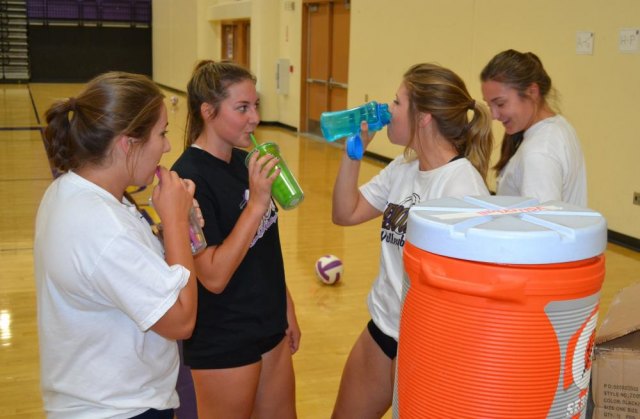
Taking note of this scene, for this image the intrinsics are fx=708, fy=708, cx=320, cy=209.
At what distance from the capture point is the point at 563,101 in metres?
6.15

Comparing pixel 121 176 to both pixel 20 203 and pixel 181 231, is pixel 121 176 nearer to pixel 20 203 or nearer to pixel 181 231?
pixel 181 231

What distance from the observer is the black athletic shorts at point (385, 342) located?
6.41 feet

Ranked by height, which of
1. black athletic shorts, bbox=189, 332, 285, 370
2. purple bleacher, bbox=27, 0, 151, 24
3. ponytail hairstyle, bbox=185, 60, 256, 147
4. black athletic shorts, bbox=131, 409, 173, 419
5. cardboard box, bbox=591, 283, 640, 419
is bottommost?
black athletic shorts, bbox=189, 332, 285, 370

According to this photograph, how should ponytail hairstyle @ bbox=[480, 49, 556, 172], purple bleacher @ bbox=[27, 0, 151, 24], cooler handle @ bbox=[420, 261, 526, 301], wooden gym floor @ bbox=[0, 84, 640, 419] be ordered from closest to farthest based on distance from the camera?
cooler handle @ bbox=[420, 261, 526, 301], ponytail hairstyle @ bbox=[480, 49, 556, 172], wooden gym floor @ bbox=[0, 84, 640, 419], purple bleacher @ bbox=[27, 0, 151, 24]

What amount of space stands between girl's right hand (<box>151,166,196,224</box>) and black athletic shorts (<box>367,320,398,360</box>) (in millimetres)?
751

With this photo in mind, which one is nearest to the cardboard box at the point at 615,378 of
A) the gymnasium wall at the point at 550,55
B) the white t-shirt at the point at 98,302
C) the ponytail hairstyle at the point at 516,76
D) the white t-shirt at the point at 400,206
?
the white t-shirt at the point at 400,206

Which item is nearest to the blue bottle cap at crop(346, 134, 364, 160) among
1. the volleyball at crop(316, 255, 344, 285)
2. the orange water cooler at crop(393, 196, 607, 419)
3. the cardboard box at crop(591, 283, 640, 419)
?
the cardboard box at crop(591, 283, 640, 419)

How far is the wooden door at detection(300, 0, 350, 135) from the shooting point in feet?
36.0

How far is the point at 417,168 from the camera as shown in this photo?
1972 millimetres

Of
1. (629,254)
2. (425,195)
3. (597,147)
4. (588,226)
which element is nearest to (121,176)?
(425,195)

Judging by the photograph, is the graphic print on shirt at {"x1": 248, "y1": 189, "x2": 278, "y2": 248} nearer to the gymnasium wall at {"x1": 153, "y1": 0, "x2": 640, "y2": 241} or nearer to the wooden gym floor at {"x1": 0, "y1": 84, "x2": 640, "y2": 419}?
the wooden gym floor at {"x1": 0, "y1": 84, "x2": 640, "y2": 419}

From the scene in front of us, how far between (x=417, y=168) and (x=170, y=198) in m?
0.78

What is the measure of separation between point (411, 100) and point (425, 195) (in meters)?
0.27

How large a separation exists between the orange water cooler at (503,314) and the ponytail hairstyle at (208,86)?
1109 mm
